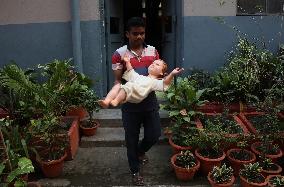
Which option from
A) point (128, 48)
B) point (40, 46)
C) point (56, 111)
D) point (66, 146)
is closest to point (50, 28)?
point (40, 46)

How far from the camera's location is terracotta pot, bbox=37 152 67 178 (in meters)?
4.78

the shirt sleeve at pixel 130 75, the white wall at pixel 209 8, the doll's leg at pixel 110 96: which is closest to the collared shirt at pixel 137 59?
the shirt sleeve at pixel 130 75

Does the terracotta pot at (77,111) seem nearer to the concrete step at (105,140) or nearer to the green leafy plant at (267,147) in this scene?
the concrete step at (105,140)

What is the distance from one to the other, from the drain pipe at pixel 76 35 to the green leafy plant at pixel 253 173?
12.0 feet

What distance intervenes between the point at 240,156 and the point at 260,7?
11.0ft

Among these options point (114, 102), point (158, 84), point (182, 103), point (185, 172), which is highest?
point (158, 84)

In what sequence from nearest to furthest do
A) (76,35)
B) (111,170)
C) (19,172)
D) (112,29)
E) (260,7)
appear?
1. (19,172)
2. (111,170)
3. (76,35)
4. (260,7)
5. (112,29)

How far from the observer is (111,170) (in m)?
5.14

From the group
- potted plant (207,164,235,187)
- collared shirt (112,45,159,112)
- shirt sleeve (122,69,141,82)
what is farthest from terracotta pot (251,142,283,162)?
shirt sleeve (122,69,141,82)

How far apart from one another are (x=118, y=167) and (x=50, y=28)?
10.4ft

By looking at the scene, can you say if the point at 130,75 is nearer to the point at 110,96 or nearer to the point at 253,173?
the point at 110,96

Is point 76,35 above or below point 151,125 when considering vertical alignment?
above

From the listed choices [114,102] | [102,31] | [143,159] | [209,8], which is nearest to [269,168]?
[143,159]

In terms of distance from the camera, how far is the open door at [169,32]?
7.12 metres
